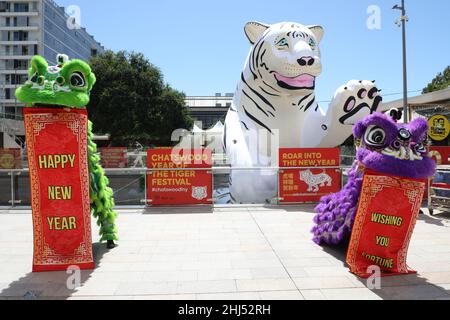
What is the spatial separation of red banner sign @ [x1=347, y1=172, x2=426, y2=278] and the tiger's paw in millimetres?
4985

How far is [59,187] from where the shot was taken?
15.7ft

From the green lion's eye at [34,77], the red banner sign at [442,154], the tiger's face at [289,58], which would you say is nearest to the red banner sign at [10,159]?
the tiger's face at [289,58]

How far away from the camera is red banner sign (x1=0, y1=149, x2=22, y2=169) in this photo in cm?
1636

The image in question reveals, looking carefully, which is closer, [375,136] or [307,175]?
[375,136]

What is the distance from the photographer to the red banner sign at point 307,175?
377 inches

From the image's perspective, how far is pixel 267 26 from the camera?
34.2 feet

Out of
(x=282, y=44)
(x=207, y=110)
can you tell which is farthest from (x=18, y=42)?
Answer: (x=282, y=44)

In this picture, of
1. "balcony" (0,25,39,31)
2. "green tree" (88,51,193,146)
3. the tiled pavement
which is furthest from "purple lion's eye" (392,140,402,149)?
"balcony" (0,25,39,31)

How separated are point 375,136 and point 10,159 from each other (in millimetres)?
16094

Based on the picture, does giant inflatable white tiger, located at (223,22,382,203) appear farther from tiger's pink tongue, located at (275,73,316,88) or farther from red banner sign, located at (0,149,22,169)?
red banner sign, located at (0,149,22,169)

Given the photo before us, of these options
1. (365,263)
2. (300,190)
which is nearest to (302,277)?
(365,263)

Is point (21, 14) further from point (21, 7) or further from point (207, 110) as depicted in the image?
point (207, 110)

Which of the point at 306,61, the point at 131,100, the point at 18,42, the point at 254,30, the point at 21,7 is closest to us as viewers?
the point at 306,61
